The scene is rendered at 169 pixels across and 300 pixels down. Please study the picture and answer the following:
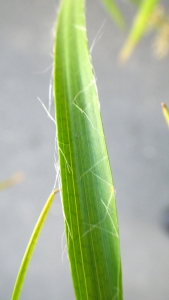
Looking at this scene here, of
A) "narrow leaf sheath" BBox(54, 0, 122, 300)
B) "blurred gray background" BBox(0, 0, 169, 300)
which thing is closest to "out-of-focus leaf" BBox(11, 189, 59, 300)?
"narrow leaf sheath" BBox(54, 0, 122, 300)

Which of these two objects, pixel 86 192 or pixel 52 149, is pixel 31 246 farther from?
pixel 52 149

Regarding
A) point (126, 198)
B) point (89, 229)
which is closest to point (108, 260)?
point (89, 229)

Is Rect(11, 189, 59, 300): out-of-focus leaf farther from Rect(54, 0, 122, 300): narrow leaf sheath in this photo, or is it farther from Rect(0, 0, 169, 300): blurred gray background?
Rect(0, 0, 169, 300): blurred gray background

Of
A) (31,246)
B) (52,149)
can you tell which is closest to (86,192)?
(31,246)

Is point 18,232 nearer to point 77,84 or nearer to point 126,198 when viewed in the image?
point 126,198

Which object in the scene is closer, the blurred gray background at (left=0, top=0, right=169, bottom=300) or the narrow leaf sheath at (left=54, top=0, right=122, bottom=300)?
the narrow leaf sheath at (left=54, top=0, right=122, bottom=300)

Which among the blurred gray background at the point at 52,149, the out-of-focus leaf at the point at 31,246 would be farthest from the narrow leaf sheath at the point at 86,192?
the blurred gray background at the point at 52,149
